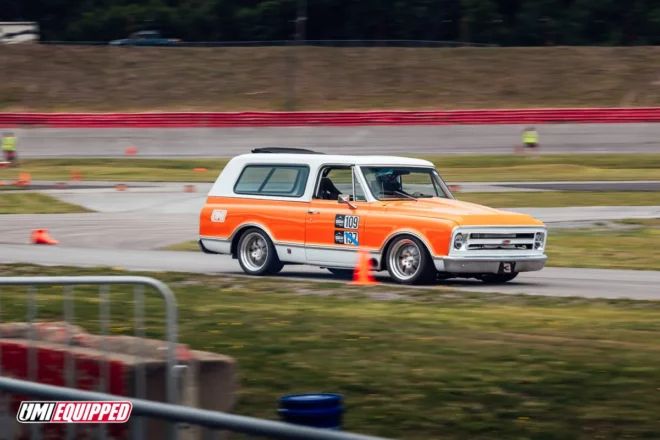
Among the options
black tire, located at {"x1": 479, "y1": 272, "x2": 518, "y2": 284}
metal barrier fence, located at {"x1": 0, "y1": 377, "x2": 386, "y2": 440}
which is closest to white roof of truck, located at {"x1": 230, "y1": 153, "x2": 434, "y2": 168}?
black tire, located at {"x1": 479, "y1": 272, "x2": 518, "y2": 284}

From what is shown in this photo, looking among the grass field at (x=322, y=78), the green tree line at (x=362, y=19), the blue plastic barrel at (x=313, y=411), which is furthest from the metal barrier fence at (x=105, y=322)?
the green tree line at (x=362, y=19)

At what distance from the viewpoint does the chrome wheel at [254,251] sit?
15.2 metres

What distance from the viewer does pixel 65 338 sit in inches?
281

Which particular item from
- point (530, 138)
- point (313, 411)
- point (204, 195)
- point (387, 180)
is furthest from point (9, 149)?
point (313, 411)

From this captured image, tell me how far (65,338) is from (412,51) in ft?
208

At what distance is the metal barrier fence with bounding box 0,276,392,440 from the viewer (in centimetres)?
397

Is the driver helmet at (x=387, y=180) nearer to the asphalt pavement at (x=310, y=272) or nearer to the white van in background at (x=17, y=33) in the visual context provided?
the asphalt pavement at (x=310, y=272)

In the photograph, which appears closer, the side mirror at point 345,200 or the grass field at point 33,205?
the side mirror at point 345,200

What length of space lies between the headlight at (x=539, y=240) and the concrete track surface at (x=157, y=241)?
20.7 inches

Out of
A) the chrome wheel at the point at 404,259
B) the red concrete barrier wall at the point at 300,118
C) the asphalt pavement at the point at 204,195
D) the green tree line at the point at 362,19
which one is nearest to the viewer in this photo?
the chrome wheel at the point at 404,259

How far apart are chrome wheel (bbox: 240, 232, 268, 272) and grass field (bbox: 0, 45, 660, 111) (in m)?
43.9

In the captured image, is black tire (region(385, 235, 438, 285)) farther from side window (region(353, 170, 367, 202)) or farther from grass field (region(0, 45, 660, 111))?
grass field (region(0, 45, 660, 111))

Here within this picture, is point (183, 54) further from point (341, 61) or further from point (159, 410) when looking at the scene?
point (159, 410)

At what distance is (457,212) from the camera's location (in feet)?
44.9
